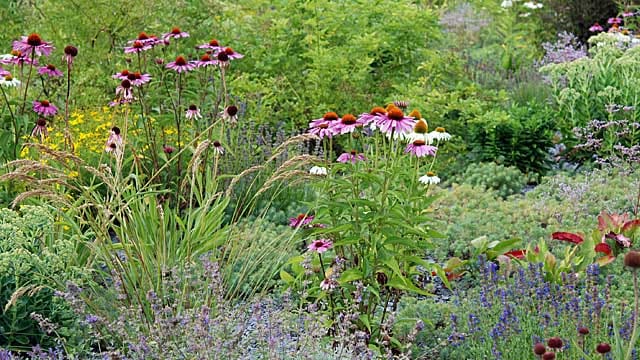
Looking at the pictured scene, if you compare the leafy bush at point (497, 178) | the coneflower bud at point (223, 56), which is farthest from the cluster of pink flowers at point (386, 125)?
the leafy bush at point (497, 178)

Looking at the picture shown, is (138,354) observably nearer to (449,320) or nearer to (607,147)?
(449,320)

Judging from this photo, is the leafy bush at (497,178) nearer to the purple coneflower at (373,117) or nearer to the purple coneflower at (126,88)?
the purple coneflower at (126,88)

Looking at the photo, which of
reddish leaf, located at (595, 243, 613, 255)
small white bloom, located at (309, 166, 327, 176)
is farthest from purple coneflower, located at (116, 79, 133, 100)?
reddish leaf, located at (595, 243, 613, 255)

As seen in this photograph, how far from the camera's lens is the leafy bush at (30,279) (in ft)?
11.5

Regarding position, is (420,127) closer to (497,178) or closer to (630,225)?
(630,225)

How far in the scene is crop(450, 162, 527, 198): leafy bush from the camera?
20.3 ft

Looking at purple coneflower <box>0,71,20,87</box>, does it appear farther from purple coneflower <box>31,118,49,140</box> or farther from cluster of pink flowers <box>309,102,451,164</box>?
cluster of pink flowers <box>309,102,451,164</box>

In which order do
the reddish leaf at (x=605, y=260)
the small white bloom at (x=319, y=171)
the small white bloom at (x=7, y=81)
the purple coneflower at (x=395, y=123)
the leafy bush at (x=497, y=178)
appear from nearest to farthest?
the purple coneflower at (x=395, y=123), the small white bloom at (x=319, y=171), the reddish leaf at (x=605, y=260), the small white bloom at (x=7, y=81), the leafy bush at (x=497, y=178)

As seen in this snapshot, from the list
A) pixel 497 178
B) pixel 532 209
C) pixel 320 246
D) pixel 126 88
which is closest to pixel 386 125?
pixel 320 246

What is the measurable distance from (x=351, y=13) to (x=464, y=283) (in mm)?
3235

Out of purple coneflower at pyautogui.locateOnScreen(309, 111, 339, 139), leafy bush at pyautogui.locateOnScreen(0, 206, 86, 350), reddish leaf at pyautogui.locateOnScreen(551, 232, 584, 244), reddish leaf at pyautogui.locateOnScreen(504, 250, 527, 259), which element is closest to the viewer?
leafy bush at pyautogui.locateOnScreen(0, 206, 86, 350)

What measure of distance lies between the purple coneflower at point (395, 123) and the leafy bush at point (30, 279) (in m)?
1.35

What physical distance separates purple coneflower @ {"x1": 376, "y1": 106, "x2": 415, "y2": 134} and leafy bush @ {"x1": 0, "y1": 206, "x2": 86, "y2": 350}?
1345 millimetres

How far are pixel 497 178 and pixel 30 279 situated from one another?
11.9 ft
